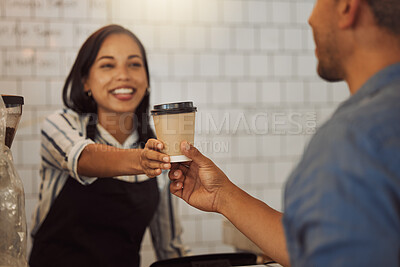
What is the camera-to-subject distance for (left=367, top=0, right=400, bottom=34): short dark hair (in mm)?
611

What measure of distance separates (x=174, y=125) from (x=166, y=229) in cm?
88

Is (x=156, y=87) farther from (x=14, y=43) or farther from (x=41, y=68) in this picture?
(x=14, y=43)

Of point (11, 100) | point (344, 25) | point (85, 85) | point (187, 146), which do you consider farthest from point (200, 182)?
point (85, 85)

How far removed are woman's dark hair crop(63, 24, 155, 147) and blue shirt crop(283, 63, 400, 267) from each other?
1.30 m

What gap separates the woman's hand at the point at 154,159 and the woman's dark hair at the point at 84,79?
634 millimetres

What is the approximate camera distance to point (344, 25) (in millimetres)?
655

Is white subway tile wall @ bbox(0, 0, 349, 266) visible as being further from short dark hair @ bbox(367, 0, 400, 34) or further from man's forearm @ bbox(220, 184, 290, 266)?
short dark hair @ bbox(367, 0, 400, 34)

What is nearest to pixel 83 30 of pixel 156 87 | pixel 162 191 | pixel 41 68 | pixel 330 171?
pixel 41 68

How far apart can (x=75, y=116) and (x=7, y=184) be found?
0.88 metres

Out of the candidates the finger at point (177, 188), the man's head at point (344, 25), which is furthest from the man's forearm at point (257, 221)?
the man's head at point (344, 25)

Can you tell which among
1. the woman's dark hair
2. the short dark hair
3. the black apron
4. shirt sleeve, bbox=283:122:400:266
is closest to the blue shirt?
shirt sleeve, bbox=283:122:400:266

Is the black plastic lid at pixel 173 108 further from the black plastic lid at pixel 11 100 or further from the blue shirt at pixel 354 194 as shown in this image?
the blue shirt at pixel 354 194

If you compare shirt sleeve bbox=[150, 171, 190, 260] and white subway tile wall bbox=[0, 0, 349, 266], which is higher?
white subway tile wall bbox=[0, 0, 349, 266]

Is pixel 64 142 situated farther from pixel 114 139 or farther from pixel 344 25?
pixel 344 25
